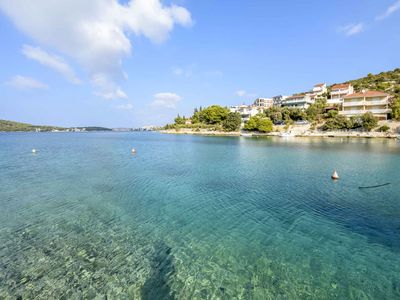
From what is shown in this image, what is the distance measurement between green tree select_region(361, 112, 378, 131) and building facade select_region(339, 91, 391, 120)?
704cm

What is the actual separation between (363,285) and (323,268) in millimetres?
1113

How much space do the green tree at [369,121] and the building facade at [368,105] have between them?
7037 millimetres

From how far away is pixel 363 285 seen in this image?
267 inches

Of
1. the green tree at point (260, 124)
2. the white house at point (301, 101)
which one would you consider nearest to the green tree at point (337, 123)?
the green tree at point (260, 124)

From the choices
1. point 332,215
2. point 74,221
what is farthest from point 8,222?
point 332,215

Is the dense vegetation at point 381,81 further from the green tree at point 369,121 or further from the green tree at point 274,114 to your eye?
the green tree at point 274,114

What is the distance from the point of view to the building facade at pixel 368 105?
74.9 metres

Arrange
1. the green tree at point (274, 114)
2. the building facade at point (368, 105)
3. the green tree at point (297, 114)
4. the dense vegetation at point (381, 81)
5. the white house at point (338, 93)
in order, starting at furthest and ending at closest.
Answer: the dense vegetation at point (381, 81)
the white house at point (338, 93)
the green tree at point (274, 114)
the green tree at point (297, 114)
the building facade at point (368, 105)

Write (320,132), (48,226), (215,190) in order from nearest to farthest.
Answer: (48,226), (215,190), (320,132)

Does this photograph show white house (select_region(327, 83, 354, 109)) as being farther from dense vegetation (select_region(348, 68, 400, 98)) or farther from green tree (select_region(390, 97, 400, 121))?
green tree (select_region(390, 97, 400, 121))

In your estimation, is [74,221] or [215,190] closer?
[74,221]

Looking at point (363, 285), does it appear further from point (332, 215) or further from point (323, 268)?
point (332, 215)

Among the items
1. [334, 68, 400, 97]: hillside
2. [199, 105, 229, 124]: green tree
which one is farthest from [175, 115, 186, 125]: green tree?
[334, 68, 400, 97]: hillside

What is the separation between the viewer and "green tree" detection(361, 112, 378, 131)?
69.2 metres
